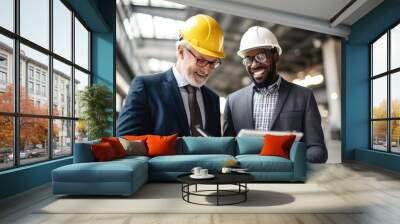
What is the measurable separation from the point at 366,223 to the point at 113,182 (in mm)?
2703

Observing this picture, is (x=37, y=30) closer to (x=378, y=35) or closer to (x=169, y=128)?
(x=169, y=128)

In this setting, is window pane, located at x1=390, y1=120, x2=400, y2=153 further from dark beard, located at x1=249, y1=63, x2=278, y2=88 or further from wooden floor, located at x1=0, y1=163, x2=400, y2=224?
dark beard, located at x1=249, y1=63, x2=278, y2=88

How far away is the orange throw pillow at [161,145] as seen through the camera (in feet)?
19.6

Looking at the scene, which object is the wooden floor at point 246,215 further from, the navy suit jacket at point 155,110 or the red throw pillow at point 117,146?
the navy suit jacket at point 155,110

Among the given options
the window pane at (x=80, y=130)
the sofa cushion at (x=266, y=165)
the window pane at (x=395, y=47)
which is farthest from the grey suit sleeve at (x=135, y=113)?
the window pane at (x=395, y=47)

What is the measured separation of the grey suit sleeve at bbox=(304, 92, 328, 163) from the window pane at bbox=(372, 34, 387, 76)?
216cm

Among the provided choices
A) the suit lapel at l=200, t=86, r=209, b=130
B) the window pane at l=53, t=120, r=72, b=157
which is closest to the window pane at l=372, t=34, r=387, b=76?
the suit lapel at l=200, t=86, r=209, b=130

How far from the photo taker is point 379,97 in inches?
333

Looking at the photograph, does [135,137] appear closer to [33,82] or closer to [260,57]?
[33,82]

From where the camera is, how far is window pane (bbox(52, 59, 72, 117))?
6270mm

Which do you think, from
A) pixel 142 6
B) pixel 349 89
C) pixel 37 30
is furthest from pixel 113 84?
pixel 349 89

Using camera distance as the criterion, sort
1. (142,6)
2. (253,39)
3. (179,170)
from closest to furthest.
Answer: (179,170) → (253,39) → (142,6)

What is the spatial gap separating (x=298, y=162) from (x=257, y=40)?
2759 millimetres

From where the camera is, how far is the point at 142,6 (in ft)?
26.4
